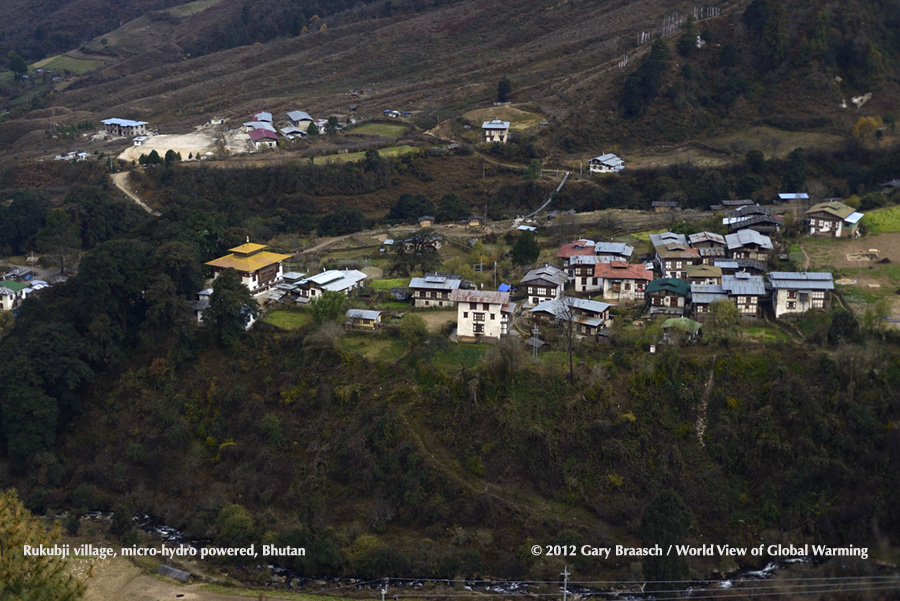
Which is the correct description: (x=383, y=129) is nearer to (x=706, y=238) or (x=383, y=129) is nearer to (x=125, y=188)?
(x=125, y=188)

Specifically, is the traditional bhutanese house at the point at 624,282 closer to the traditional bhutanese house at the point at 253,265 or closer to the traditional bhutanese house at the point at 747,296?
the traditional bhutanese house at the point at 747,296

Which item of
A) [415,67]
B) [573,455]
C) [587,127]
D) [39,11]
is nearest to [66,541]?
[573,455]

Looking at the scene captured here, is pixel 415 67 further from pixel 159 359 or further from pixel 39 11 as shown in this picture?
pixel 39 11

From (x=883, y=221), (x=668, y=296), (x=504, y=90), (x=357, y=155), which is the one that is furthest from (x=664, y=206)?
(x=504, y=90)

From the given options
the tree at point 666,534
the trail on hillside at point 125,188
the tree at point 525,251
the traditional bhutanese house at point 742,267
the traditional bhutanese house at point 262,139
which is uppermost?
the traditional bhutanese house at point 262,139

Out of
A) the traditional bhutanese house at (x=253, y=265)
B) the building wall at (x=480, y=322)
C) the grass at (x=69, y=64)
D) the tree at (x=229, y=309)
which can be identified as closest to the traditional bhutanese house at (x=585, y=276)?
the building wall at (x=480, y=322)

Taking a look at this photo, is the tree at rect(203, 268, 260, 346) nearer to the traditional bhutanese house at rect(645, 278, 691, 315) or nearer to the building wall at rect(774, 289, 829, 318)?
the traditional bhutanese house at rect(645, 278, 691, 315)
